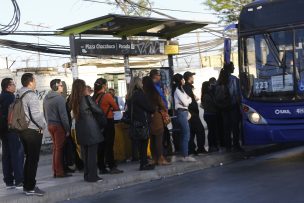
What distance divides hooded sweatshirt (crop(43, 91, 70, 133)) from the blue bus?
352 cm

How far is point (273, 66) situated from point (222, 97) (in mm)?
1725

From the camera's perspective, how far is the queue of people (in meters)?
8.48

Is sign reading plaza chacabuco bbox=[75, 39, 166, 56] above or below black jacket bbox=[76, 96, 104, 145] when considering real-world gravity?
above

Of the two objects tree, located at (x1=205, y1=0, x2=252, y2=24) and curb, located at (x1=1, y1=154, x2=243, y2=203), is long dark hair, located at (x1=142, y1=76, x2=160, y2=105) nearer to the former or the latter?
curb, located at (x1=1, y1=154, x2=243, y2=203)

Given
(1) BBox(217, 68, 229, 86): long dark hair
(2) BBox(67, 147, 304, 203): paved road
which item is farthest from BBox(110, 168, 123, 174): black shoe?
(1) BBox(217, 68, 229, 86): long dark hair

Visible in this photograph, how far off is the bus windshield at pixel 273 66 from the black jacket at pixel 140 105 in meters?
2.18

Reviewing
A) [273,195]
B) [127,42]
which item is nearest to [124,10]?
[127,42]

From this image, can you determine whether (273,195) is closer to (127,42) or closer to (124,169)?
(124,169)

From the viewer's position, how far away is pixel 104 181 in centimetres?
956

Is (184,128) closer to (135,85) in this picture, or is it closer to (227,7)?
(135,85)

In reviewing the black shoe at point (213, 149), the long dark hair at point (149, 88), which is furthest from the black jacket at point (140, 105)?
the black shoe at point (213, 149)

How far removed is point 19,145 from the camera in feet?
30.5

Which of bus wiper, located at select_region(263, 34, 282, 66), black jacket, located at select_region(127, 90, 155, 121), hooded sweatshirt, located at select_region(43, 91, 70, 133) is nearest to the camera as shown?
hooded sweatshirt, located at select_region(43, 91, 70, 133)

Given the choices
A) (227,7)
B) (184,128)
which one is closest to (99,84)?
(184,128)
